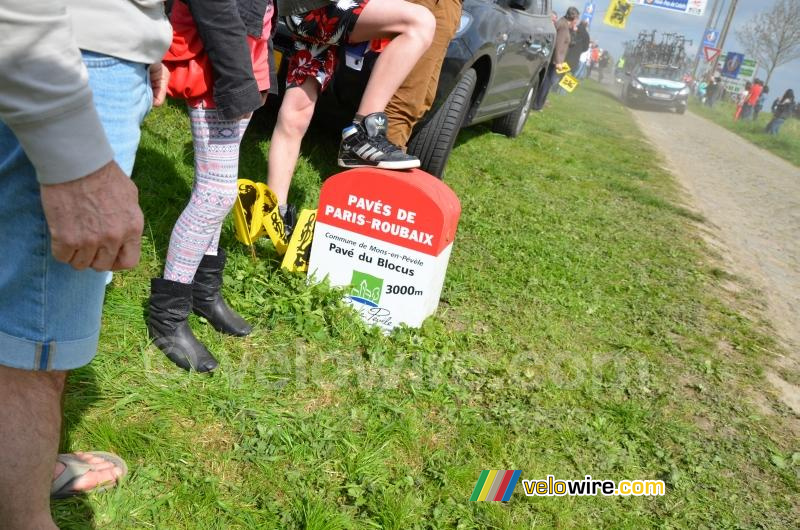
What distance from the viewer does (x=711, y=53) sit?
3588 centimetres

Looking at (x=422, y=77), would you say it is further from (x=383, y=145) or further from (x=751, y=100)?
(x=751, y=100)

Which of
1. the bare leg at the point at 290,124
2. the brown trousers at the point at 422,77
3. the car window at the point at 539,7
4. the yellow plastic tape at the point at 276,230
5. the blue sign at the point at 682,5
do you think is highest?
the blue sign at the point at 682,5

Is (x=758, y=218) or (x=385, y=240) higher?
(x=385, y=240)

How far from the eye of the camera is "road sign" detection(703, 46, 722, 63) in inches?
1401

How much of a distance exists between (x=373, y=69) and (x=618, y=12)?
95.9ft

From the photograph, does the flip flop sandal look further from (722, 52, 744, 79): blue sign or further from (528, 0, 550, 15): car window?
(722, 52, 744, 79): blue sign

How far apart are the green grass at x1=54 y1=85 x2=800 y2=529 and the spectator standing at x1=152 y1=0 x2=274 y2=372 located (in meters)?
0.09

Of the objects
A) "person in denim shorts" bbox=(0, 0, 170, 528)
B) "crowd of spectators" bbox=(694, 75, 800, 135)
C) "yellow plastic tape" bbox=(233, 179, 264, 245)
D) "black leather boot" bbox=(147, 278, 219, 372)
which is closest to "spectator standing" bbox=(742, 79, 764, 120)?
"crowd of spectators" bbox=(694, 75, 800, 135)

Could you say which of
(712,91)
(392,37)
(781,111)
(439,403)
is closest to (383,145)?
(392,37)

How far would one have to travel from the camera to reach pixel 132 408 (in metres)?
1.81

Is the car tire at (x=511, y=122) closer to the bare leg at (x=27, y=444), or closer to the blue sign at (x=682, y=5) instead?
the bare leg at (x=27, y=444)

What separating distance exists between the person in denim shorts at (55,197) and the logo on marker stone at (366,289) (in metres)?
1.43

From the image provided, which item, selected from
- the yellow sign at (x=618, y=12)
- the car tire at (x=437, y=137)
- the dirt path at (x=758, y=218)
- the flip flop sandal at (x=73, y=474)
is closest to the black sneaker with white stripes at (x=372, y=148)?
the car tire at (x=437, y=137)

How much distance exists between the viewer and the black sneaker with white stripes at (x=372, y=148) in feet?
8.22
